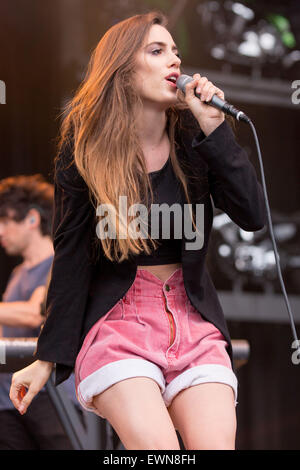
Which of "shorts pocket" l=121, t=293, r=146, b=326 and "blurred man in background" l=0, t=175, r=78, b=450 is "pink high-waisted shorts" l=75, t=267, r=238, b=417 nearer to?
"shorts pocket" l=121, t=293, r=146, b=326

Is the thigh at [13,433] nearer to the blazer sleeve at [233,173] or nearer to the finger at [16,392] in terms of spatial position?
the finger at [16,392]

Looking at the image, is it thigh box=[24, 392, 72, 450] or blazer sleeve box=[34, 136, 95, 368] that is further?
thigh box=[24, 392, 72, 450]

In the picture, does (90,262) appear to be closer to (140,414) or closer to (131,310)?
(131,310)

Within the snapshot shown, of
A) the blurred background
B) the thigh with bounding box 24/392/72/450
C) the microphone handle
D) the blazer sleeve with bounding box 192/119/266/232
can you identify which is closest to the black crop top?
the blazer sleeve with bounding box 192/119/266/232

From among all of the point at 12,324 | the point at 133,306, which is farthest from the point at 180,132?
the point at 12,324

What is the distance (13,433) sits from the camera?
3.06 m

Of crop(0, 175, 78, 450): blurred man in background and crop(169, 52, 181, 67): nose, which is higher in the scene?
crop(169, 52, 181, 67): nose

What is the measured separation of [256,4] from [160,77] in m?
3.63

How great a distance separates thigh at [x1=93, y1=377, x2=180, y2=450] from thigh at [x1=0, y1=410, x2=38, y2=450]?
1483 mm

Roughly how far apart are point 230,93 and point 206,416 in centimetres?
402

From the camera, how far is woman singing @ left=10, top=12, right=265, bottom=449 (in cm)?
171

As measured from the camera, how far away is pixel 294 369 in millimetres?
5695

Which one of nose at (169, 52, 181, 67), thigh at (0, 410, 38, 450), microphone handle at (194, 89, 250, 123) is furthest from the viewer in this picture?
thigh at (0, 410, 38, 450)

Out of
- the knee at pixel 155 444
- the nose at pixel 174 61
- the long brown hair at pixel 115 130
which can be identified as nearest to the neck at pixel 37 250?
the long brown hair at pixel 115 130
